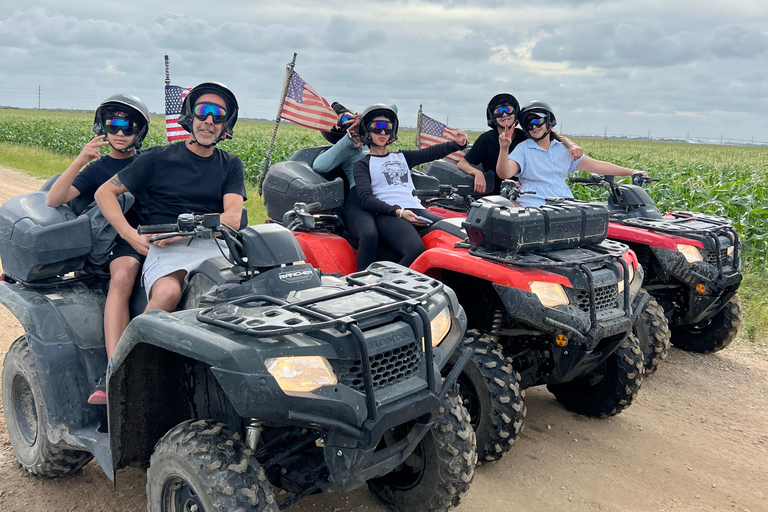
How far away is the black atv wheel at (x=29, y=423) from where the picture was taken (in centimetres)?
345

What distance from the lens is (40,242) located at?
348 cm

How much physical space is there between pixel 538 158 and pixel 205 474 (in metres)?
4.25

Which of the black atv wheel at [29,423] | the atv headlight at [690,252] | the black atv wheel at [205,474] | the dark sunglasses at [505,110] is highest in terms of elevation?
the dark sunglasses at [505,110]

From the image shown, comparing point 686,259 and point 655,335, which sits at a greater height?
point 686,259

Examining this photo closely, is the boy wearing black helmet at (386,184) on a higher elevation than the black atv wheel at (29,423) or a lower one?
higher

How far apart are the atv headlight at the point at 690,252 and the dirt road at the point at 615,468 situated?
1094 mm

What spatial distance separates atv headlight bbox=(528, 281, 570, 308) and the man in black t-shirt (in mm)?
1723

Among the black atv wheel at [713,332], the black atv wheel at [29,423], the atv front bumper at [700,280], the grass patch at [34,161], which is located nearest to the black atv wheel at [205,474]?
the black atv wheel at [29,423]

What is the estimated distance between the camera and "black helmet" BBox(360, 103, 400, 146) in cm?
529

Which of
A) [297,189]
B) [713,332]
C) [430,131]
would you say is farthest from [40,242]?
[713,332]

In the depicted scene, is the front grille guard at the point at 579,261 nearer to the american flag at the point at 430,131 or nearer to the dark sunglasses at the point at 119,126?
the dark sunglasses at the point at 119,126

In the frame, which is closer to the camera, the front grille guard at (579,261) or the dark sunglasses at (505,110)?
the front grille guard at (579,261)

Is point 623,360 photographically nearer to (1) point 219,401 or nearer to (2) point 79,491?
(1) point 219,401

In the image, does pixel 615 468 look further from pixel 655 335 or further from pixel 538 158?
pixel 538 158
